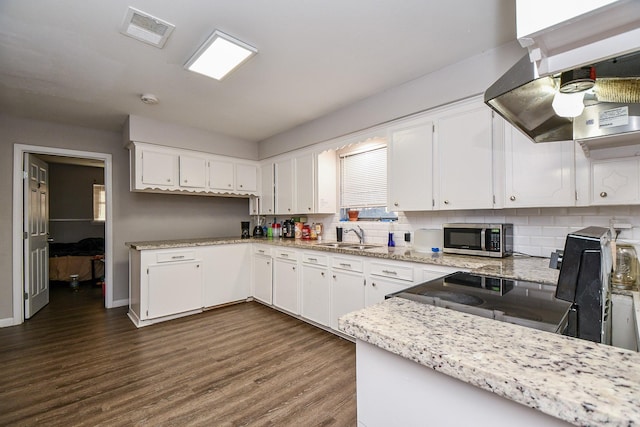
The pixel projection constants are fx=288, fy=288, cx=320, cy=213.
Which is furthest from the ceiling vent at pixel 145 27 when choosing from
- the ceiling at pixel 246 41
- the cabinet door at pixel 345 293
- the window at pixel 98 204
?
the window at pixel 98 204

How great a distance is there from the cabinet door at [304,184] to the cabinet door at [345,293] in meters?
1.13

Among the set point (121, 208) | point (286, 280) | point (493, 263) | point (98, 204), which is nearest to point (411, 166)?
point (493, 263)

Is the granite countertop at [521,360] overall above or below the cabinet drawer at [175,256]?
above

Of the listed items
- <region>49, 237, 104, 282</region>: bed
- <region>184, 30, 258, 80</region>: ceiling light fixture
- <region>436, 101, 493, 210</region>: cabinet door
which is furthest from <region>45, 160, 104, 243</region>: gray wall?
<region>436, 101, 493, 210</region>: cabinet door

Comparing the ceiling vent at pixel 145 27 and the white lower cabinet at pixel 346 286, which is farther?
the white lower cabinet at pixel 346 286

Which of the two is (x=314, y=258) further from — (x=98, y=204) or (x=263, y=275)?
(x=98, y=204)

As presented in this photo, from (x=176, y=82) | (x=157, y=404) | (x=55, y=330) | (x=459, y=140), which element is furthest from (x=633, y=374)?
(x=55, y=330)

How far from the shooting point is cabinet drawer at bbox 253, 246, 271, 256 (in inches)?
151

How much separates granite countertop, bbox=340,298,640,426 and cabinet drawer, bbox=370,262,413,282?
1529 mm

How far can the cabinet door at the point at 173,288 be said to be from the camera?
329cm

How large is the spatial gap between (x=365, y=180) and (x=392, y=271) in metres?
1.43

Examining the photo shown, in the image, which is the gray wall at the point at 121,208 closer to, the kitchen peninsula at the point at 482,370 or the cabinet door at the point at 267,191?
the cabinet door at the point at 267,191

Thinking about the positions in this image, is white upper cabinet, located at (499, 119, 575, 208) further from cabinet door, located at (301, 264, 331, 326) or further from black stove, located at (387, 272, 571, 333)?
cabinet door, located at (301, 264, 331, 326)

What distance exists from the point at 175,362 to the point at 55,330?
1.84 m
